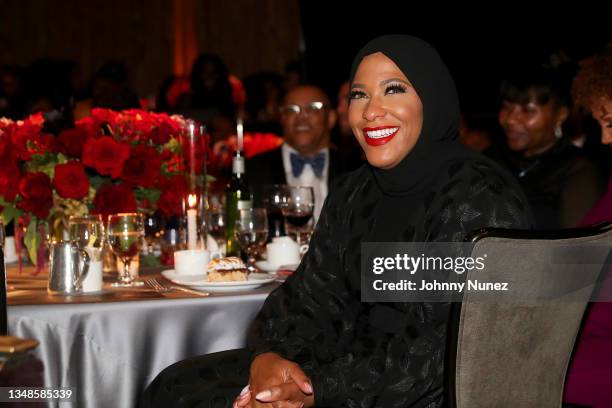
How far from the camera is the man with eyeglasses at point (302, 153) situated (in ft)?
15.3

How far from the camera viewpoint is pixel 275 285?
270cm

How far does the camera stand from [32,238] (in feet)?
9.97

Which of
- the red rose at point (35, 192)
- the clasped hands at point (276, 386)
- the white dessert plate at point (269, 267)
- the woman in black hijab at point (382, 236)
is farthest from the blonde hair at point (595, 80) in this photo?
the red rose at point (35, 192)

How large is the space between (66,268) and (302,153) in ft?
7.76

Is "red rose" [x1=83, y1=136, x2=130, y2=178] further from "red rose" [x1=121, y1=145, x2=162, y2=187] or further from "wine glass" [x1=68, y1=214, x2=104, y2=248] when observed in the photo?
"wine glass" [x1=68, y1=214, x2=104, y2=248]

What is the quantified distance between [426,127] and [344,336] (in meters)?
0.61

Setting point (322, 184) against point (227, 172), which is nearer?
point (322, 184)

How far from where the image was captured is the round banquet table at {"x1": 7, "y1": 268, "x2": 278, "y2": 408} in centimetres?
233

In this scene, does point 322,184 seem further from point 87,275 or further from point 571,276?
point 571,276

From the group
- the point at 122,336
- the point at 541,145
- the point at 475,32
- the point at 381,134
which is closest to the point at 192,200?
the point at 122,336

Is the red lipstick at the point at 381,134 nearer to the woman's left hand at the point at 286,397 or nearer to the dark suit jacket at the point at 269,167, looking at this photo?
the woman's left hand at the point at 286,397

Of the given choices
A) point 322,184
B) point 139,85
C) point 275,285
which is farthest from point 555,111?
point 139,85

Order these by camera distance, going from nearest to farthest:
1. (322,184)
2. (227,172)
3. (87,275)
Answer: (87,275) < (322,184) < (227,172)

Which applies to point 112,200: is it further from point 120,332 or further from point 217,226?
point 120,332
